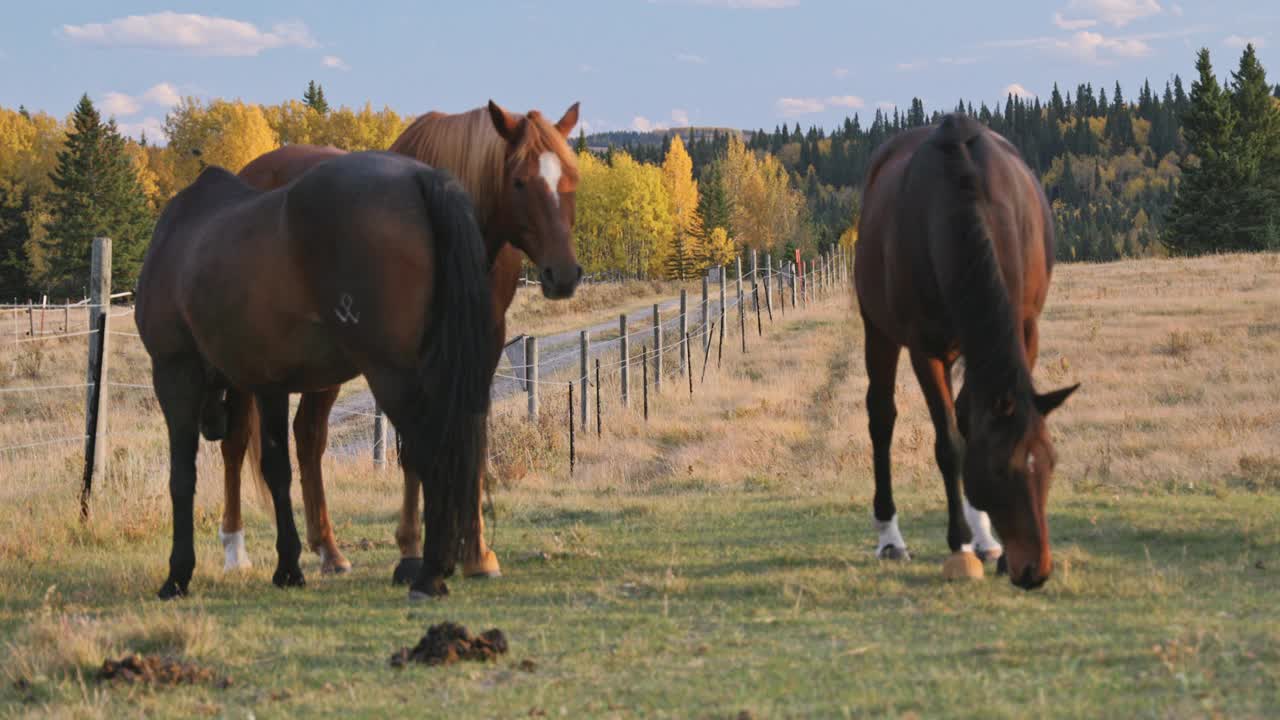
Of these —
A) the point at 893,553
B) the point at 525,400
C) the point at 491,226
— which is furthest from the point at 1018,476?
the point at 525,400

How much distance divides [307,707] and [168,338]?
310cm

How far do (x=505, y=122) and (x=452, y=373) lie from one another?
1550 millimetres

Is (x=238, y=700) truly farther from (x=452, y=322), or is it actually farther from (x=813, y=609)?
(x=813, y=609)

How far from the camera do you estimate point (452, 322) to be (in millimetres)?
5309

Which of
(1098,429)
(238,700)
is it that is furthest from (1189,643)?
(1098,429)

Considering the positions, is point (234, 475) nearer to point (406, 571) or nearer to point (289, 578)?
point (289, 578)

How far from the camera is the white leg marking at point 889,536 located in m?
6.68

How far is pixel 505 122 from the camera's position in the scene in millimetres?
6141

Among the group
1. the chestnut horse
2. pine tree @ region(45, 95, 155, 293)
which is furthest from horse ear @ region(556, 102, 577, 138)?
pine tree @ region(45, 95, 155, 293)


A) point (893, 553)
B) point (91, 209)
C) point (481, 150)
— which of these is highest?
point (91, 209)

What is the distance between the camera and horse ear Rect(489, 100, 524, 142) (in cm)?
609

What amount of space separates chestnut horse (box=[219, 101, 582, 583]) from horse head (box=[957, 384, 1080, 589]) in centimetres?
210

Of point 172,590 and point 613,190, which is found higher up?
point 613,190

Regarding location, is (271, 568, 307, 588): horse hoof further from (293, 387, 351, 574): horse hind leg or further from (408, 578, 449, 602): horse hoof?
(408, 578, 449, 602): horse hoof
